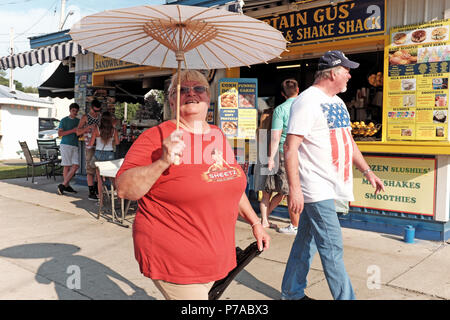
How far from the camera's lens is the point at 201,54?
291 cm

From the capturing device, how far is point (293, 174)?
296 cm

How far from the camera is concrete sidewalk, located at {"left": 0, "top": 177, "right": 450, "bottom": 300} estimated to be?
3.75 meters

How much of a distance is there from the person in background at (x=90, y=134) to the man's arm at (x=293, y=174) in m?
6.03

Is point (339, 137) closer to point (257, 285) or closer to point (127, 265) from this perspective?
point (257, 285)

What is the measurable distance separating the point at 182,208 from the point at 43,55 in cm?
873

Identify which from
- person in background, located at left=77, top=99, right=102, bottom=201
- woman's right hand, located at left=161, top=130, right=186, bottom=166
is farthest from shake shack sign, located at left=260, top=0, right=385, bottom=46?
woman's right hand, located at left=161, top=130, right=186, bottom=166

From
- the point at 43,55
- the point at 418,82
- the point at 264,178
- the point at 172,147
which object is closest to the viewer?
the point at 172,147

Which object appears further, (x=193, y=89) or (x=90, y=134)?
(x=90, y=134)

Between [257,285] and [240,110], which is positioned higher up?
[240,110]

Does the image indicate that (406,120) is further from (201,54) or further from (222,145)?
(222,145)

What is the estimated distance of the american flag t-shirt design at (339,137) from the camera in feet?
10.1

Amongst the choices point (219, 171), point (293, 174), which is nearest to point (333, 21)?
point (293, 174)

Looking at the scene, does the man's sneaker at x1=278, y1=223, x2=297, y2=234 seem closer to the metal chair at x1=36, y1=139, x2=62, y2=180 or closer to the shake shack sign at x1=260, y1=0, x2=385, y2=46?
the shake shack sign at x1=260, y1=0, x2=385, y2=46

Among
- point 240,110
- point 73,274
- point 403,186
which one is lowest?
point 73,274
